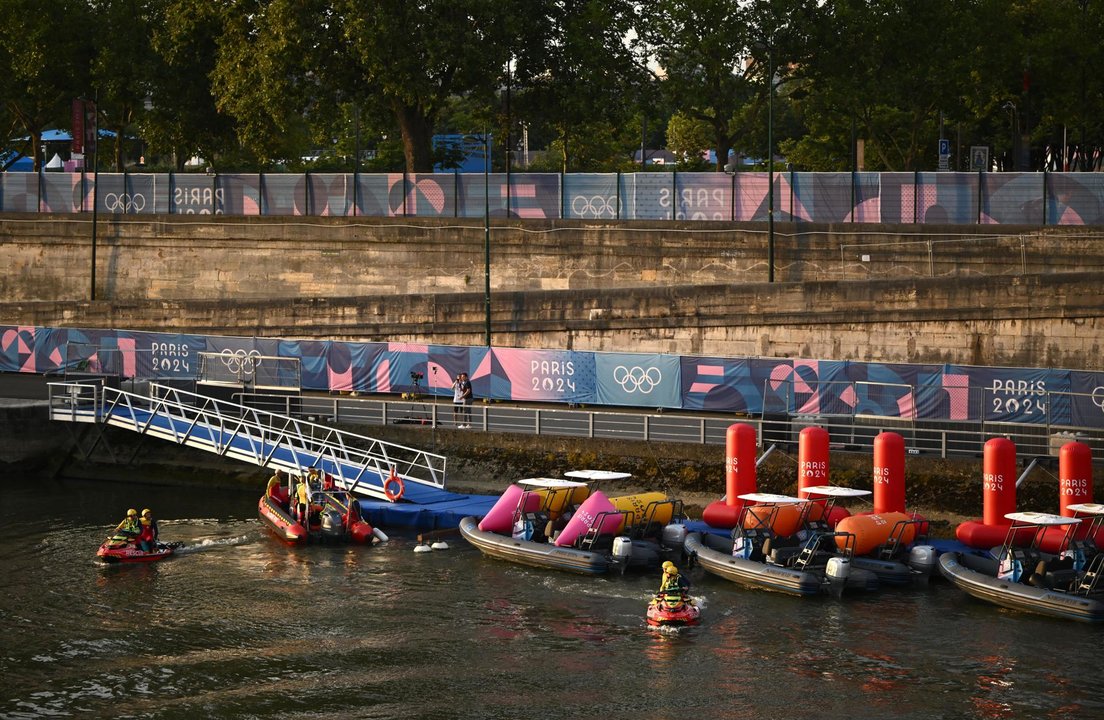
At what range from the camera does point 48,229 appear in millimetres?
64250

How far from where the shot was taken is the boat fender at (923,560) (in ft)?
112

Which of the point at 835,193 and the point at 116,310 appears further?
the point at 116,310

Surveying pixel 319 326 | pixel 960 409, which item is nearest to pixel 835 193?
pixel 960 409

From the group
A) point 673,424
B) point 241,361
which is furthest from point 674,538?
point 241,361

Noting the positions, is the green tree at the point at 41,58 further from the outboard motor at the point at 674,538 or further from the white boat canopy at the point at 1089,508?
the white boat canopy at the point at 1089,508

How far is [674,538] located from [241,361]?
18.8 meters

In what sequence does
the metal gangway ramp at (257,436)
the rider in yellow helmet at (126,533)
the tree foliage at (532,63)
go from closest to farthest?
1. the rider in yellow helmet at (126,533)
2. the metal gangway ramp at (257,436)
3. the tree foliage at (532,63)

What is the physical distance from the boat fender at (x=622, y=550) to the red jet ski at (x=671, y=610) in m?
4.02

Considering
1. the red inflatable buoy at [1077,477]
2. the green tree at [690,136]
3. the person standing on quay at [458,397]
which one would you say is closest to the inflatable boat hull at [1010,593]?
the red inflatable buoy at [1077,477]

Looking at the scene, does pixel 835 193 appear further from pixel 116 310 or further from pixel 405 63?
pixel 116 310

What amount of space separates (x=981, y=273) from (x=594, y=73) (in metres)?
19.2

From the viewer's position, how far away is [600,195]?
55781mm

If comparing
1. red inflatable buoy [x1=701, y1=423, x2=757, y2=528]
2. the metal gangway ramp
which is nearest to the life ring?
the metal gangway ramp

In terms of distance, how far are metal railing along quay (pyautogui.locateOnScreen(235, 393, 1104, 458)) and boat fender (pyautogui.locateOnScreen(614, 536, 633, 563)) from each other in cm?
650
